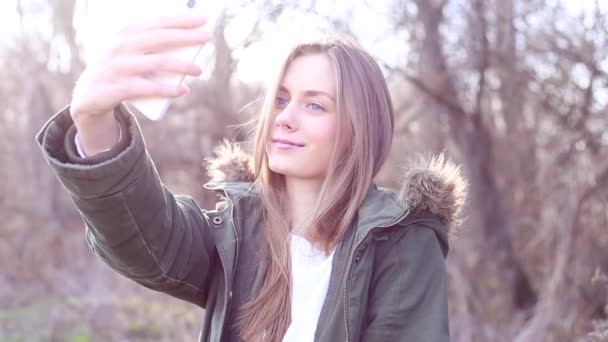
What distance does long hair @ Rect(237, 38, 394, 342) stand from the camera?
223 cm

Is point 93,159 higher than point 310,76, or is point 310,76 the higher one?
point 310,76

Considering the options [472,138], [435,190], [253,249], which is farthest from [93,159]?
[472,138]

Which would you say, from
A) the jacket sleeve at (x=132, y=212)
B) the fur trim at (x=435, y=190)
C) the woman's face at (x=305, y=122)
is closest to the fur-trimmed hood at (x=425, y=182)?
the fur trim at (x=435, y=190)

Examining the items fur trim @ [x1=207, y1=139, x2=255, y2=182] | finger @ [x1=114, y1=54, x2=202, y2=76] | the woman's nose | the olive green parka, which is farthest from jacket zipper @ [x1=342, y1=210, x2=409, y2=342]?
finger @ [x1=114, y1=54, x2=202, y2=76]

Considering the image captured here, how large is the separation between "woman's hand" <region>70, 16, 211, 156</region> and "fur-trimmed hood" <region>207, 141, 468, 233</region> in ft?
3.08

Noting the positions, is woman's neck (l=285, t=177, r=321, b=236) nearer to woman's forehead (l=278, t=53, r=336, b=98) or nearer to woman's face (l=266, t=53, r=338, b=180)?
woman's face (l=266, t=53, r=338, b=180)

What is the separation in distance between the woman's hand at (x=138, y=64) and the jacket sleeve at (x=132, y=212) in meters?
0.12

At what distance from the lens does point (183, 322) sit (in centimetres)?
650

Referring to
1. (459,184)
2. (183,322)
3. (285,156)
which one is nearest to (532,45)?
(459,184)

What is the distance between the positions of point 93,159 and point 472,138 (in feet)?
14.1

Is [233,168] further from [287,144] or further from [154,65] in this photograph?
[154,65]

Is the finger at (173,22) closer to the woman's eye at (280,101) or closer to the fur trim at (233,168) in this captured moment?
the woman's eye at (280,101)

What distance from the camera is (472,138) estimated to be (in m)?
5.61

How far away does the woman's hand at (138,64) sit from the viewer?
5.31 feet
